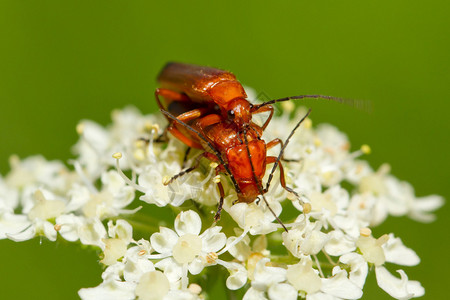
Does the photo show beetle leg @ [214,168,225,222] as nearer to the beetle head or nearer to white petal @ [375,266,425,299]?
the beetle head

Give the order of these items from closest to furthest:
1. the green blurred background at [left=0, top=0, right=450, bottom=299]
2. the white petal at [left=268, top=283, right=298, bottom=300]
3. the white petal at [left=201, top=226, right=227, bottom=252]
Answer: the white petal at [left=268, top=283, right=298, bottom=300] → the white petal at [left=201, top=226, right=227, bottom=252] → the green blurred background at [left=0, top=0, right=450, bottom=299]

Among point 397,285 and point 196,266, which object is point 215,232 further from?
point 397,285

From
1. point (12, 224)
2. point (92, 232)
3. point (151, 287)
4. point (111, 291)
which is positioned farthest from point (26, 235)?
point (151, 287)

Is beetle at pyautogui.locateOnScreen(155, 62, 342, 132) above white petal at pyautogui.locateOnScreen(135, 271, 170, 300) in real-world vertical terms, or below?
above

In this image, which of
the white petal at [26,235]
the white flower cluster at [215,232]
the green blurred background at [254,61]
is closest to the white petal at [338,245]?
the white flower cluster at [215,232]

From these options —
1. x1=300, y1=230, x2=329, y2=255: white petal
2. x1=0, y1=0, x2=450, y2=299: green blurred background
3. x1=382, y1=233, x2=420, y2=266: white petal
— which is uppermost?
x1=0, y1=0, x2=450, y2=299: green blurred background

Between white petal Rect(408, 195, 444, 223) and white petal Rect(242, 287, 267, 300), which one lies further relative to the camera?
white petal Rect(408, 195, 444, 223)

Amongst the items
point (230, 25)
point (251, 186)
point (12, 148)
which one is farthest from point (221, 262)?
point (230, 25)

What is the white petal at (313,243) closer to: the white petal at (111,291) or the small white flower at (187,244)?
the small white flower at (187,244)

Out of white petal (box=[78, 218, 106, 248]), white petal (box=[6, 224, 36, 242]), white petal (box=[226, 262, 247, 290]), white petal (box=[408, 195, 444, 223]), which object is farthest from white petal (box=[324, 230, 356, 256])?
white petal (box=[6, 224, 36, 242])
